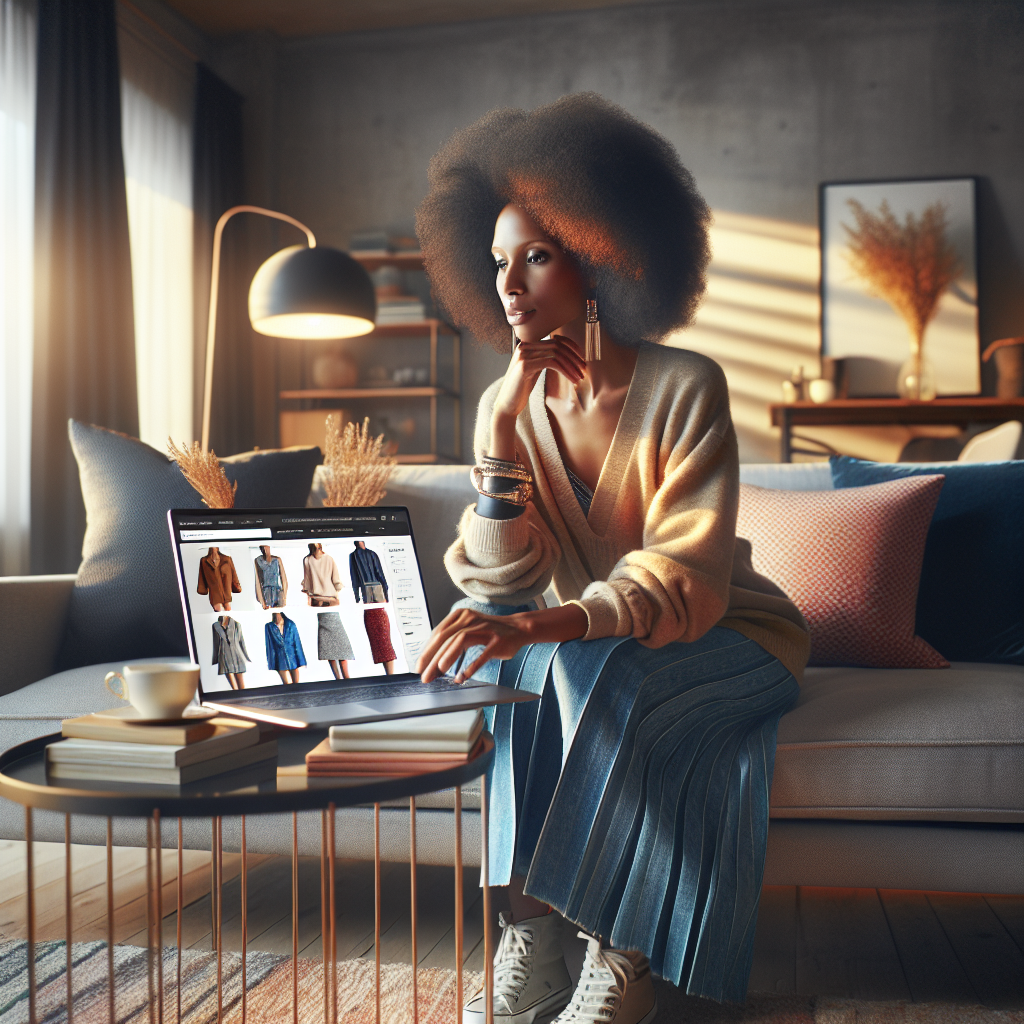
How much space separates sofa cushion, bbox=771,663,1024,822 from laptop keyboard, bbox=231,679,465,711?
58 centimetres

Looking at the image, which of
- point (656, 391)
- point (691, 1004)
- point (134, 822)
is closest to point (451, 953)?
point (691, 1004)

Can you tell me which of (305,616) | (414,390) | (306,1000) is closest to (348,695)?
(305,616)

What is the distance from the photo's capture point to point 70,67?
372cm

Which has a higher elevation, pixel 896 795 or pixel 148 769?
pixel 148 769

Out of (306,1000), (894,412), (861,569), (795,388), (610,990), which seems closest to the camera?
(610,990)

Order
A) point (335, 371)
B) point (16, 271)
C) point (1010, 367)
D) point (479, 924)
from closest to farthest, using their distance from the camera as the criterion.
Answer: point (479, 924), point (16, 271), point (1010, 367), point (335, 371)

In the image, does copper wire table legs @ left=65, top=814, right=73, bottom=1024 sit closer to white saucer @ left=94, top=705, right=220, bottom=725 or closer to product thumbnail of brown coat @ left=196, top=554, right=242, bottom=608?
white saucer @ left=94, top=705, right=220, bottom=725

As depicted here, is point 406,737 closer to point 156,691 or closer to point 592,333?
point 156,691

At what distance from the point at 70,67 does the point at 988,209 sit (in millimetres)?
4073

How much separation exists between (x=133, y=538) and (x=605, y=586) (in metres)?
1.17

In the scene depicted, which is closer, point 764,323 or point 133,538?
point 133,538

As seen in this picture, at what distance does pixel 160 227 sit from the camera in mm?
4516

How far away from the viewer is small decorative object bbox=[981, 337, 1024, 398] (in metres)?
4.34

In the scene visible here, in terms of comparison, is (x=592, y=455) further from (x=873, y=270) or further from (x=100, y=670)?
(x=873, y=270)
